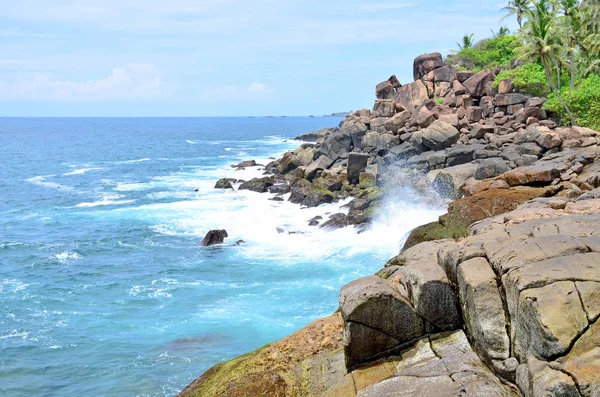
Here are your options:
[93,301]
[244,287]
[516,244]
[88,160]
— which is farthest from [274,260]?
[88,160]

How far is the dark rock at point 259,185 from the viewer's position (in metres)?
57.2

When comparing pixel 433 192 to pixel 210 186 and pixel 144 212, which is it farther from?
pixel 210 186

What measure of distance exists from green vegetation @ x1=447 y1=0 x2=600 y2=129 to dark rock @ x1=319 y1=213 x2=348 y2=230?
72.2 feet

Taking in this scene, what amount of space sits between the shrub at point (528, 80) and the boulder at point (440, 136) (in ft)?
A: 33.1

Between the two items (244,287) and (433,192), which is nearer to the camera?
(244,287)

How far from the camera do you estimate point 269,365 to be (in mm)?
14125

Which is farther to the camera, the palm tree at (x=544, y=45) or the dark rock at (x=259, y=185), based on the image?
the dark rock at (x=259, y=185)

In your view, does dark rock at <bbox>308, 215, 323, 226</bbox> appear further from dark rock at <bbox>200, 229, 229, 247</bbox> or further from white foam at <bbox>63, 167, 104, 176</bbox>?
white foam at <bbox>63, 167, 104, 176</bbox>

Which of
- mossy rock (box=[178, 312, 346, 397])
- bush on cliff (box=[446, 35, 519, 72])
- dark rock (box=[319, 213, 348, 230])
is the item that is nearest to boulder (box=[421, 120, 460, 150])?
dark rock (box=[319, 213, 348, 230])

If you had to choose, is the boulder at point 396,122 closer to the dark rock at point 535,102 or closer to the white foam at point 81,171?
the dark rock at point 535,102

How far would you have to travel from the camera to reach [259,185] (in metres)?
57.8

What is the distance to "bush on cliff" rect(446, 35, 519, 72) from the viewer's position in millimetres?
70438

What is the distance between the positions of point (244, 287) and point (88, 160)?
8161 centimetres

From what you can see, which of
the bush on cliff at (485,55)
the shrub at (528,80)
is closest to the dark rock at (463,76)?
the shrub at (528,80)
